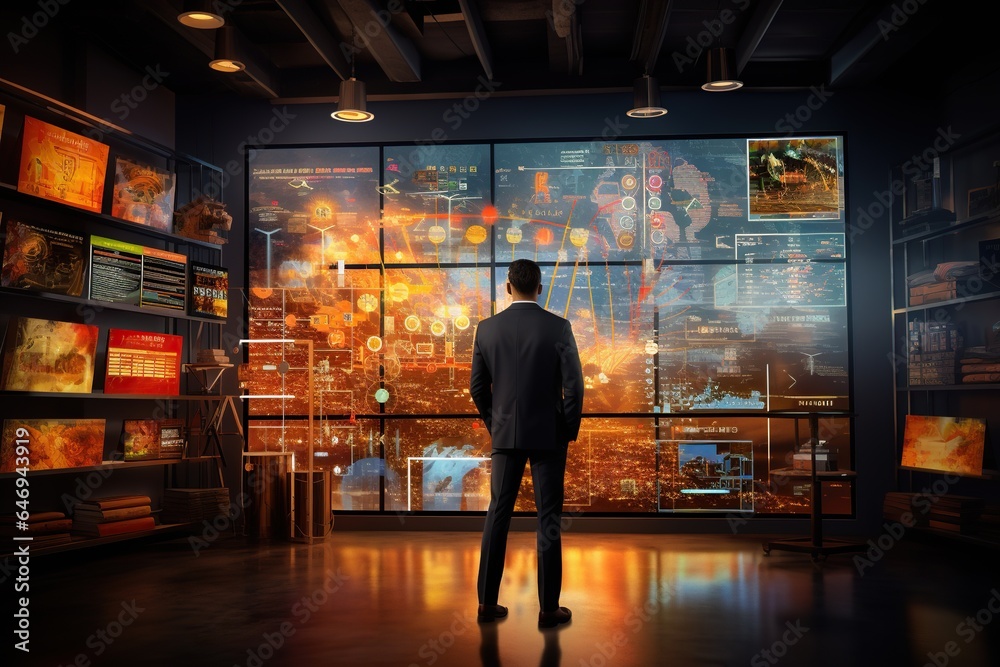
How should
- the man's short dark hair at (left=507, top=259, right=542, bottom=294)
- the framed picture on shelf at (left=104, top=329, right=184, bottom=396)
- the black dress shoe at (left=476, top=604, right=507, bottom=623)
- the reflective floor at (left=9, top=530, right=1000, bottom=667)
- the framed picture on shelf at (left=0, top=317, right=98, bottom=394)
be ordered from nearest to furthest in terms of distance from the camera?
the reflective floor at (left=9, top=530, right=1000, bottom=667) → the black dress shoe at (left=476, top=604, right=507, bottom=623) → the man's short dark hair at (left=507, top=259, right=542, bottom=294) → the framed picture on shelf at (left=0, top=317, right=98, bottom=394) → the framed picture on shelf at (left=104, top=329, right=184, bottom=396)

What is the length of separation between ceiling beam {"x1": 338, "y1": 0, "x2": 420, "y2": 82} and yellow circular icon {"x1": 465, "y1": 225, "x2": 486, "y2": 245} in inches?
52.6

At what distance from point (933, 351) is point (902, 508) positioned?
124 centimetres

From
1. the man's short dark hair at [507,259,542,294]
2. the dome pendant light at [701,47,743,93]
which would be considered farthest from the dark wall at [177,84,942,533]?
the man's short dark hair at [507,259,542,294]

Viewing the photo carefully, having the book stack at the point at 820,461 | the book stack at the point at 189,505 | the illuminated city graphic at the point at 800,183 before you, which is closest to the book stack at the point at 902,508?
the book stack at the point at 820,461

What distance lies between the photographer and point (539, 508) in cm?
400

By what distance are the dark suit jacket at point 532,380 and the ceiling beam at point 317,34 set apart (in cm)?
305

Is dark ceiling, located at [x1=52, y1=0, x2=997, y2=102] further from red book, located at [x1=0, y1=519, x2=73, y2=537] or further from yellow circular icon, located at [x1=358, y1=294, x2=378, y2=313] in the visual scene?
red book, located at [x1=0, y1=519, x2=73, y2=537]

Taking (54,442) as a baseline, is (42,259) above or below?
above

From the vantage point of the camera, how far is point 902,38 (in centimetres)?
629

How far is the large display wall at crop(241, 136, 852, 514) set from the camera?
7.29 m

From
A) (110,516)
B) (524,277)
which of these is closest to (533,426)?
(524,277)

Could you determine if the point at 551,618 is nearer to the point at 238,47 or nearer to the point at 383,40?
the point at 383,40

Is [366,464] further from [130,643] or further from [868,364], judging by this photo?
[868,364]

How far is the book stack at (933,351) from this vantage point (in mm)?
6484
